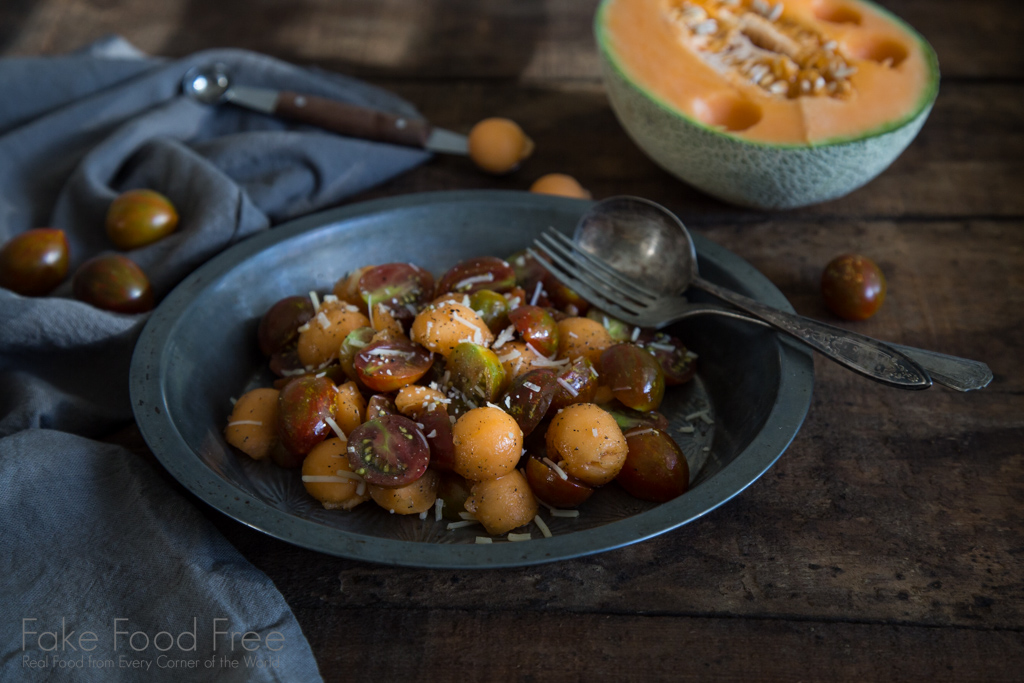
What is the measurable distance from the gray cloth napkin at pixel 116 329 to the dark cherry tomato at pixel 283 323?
21cm

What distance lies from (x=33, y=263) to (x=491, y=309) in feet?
2.52

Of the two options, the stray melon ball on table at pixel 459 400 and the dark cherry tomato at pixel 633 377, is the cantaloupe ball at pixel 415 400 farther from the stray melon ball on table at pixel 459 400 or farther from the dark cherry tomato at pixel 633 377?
the dark cherry tomato at pixel 633 377

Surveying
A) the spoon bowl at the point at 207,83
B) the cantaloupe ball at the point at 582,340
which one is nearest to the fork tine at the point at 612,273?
the cantaloupe ball at the point at 582,340

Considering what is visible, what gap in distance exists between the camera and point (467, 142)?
5.21ft

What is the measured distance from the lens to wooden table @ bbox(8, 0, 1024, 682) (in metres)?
0.84

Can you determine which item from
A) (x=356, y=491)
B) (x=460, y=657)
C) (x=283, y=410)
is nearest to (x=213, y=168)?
(x=283, y=410)

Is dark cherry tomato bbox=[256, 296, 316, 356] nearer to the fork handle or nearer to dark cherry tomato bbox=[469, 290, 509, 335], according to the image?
dark cherry tomato bbox=[469, 290, 509, 335]

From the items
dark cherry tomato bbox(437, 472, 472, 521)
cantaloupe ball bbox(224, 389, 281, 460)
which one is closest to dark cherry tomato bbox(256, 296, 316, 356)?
cantaloupe ball bbox(224, 389, 281, 460)

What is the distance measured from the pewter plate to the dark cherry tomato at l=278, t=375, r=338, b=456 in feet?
0.23

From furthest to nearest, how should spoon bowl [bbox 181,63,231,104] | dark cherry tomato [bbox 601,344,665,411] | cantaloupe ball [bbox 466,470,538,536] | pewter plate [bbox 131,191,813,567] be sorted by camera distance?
spoon bowl [bbox 181,63,231,104]
dark cherry tomato [bbox 601,344,665,411]
cantaloupe ball [bbox 466,470,538,536]
pewter plate [bbox 131,191,813,567]

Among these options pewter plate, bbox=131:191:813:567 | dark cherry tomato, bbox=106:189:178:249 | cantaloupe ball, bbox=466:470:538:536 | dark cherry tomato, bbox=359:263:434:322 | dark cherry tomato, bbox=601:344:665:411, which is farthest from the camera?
dark cherry tomato, bbox=106:189:178:249

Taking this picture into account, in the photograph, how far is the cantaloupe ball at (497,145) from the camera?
5.03ft

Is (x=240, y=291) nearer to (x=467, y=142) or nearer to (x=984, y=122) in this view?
(x=467, y=142)

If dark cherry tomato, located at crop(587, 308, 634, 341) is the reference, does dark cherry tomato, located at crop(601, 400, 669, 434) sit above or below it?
below
